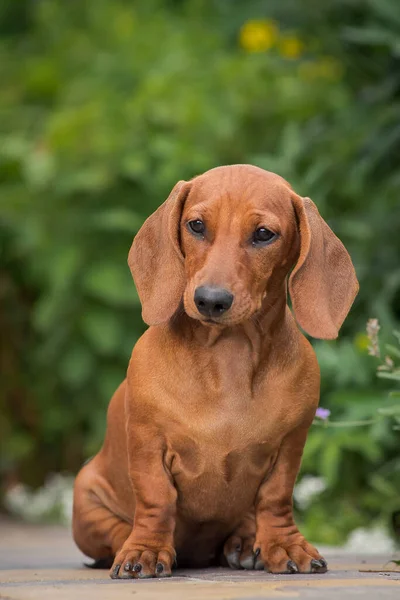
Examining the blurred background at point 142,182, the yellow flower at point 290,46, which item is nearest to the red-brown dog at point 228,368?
the blurred background at point 142,182

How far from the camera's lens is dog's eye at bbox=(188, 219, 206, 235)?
341 cm

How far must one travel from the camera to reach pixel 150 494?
3439 mm

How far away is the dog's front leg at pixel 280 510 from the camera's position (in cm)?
346

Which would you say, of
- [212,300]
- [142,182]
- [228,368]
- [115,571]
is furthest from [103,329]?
[212,300]

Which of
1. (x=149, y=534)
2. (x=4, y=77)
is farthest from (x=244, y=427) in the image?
(x=4, y=77)

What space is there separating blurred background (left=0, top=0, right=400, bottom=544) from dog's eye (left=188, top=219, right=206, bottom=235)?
101 inches

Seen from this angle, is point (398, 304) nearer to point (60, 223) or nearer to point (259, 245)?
point (60, 223)

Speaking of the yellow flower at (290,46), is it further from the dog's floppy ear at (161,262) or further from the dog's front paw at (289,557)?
the dog's front paw at (289,557)

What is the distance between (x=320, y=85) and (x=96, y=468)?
13.6ft

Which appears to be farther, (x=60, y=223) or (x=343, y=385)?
(x=60, y=223)

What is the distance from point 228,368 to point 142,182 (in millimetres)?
3703

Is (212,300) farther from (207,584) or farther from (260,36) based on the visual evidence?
(260,36)

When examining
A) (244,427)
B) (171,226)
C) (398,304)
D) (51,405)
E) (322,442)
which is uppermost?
(171,226)

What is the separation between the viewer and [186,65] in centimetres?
781
